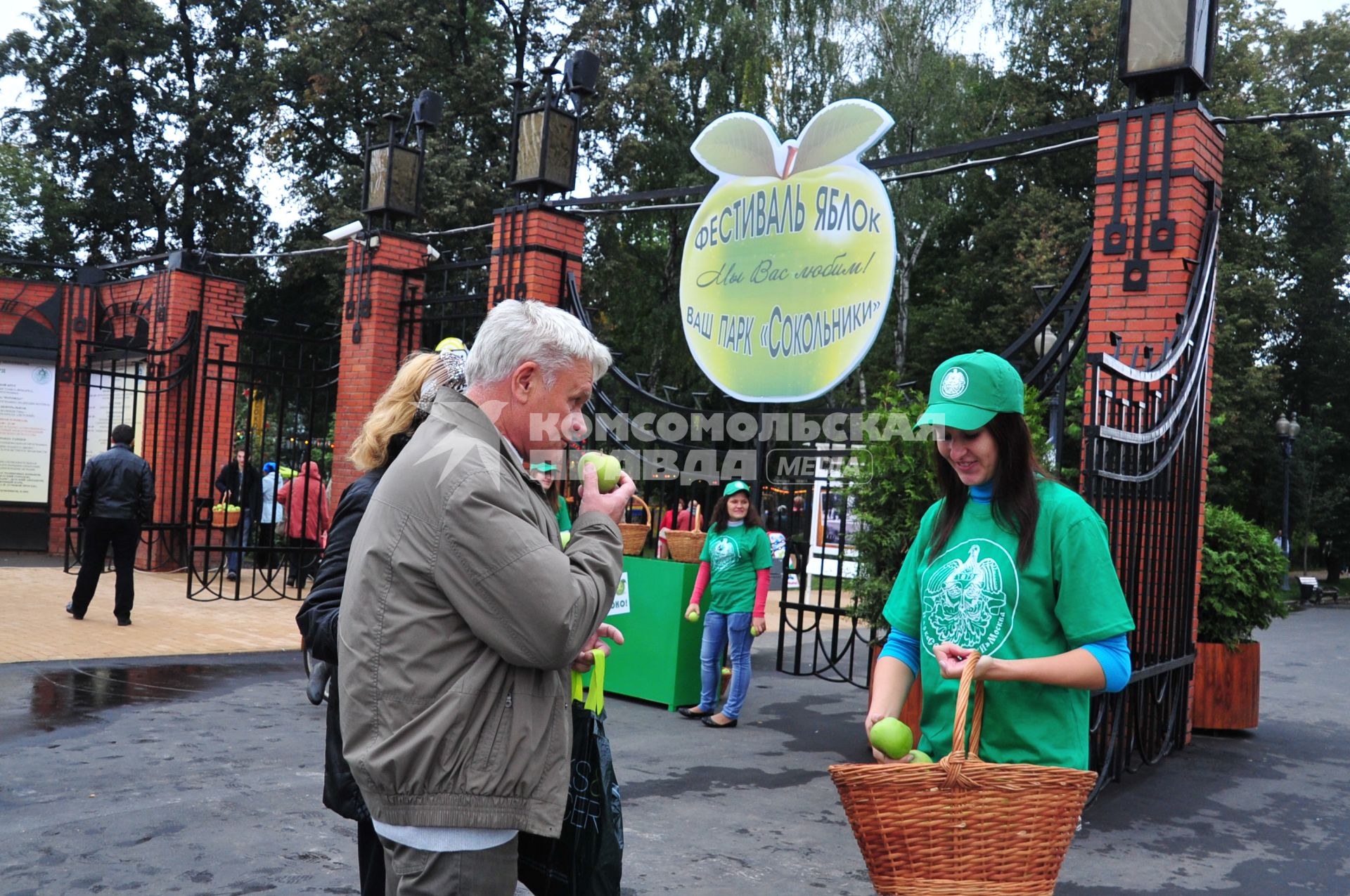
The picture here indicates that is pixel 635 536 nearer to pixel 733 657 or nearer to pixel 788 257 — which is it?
pixel 733 657

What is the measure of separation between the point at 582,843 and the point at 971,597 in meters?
0.94

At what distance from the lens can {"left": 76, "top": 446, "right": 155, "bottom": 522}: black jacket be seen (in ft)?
31.6

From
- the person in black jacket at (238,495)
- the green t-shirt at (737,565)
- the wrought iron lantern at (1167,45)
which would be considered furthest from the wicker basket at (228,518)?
the wrought iron lantern at (1167,45)

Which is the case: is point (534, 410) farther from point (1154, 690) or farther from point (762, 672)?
point (762, 672)

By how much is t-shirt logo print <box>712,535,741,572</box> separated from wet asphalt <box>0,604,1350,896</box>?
43.4 inches

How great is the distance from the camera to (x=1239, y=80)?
82.5 feet

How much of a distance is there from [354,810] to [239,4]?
1199 inches

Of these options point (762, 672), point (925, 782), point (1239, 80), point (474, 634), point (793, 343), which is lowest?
point (762, 672)

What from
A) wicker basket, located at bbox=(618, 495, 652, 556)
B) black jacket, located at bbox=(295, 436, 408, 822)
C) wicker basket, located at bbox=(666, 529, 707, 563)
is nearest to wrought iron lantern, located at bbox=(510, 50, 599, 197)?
wicker basket, located at bbox=(618, 495, 652, 556)

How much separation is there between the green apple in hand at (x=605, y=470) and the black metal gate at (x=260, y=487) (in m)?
8.77

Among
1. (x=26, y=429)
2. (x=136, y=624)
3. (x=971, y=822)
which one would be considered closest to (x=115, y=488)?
(x=136, y=624)

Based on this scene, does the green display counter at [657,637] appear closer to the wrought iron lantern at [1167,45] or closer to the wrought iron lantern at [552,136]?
the wrought iron lantern at [552,136]

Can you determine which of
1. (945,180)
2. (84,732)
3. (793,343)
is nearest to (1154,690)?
(793,343)

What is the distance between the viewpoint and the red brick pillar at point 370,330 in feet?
38.3
